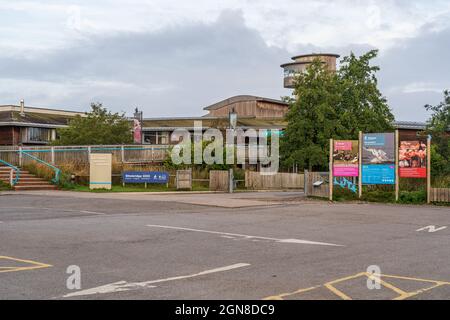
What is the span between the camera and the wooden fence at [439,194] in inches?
1027

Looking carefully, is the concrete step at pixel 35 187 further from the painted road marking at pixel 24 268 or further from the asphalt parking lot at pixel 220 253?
the painted road marking at pixel 24 268

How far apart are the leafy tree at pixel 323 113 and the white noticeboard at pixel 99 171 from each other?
11.9 metres

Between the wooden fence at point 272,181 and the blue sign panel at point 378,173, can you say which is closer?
the blue sign panel at point 378,173

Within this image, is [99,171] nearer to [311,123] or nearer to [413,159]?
[311,123]

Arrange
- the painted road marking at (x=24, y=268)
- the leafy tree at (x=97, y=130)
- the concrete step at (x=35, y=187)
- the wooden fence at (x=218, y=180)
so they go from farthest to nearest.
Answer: the leafy tree at (x=97, y=130) < the wooden fence at (x=218, y=180) < the concrete step at (x=35, y=187) < the painted road marking at (x=24, y=268)

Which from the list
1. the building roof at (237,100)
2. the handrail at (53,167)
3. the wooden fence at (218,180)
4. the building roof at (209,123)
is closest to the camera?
the handrail at (53,167)

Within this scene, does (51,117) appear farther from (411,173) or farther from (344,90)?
(411,173)

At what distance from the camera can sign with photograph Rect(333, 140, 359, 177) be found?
92.2 feet

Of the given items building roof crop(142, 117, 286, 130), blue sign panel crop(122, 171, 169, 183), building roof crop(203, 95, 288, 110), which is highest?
building roof crop(203, 95, 288, 110)

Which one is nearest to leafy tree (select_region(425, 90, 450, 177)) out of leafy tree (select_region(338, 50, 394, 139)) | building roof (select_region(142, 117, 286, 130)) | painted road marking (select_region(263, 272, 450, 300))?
leafy tree (select_region(338, 50, 394, 139))

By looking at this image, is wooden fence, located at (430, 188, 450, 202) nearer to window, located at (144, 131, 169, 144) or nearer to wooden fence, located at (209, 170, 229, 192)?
wooden fence, located at (209, 170, 229, 192)

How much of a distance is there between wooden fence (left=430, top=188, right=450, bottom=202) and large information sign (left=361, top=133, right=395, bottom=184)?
1842 mm

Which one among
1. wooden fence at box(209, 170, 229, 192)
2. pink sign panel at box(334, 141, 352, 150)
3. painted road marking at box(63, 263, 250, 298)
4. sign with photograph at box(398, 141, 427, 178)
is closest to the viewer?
painted road marking at box(63, 263, 250, 298)

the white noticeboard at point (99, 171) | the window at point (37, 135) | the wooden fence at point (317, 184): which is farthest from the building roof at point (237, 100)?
the wooden fence at point (317, 184)
